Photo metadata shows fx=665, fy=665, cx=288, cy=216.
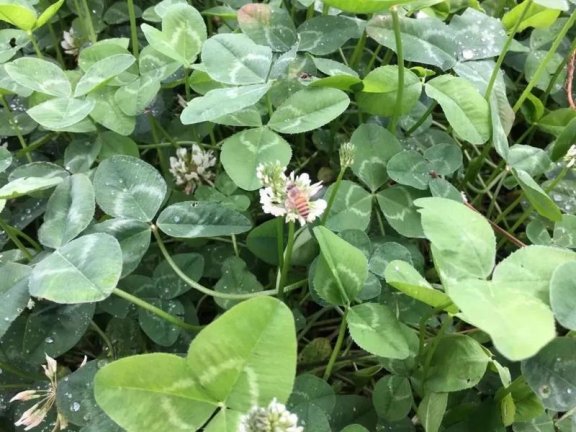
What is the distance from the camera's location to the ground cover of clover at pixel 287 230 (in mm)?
575

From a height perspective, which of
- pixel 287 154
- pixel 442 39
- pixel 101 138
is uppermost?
pixel 442 39

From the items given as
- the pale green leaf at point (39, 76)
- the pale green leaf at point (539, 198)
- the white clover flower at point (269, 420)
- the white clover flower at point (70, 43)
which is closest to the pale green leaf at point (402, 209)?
the pale green leaf at point (539, 198)

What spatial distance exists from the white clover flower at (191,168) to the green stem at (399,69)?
0.84ft

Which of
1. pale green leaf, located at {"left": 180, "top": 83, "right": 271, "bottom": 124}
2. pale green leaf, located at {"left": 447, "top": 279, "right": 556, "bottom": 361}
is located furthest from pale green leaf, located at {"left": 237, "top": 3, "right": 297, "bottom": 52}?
pale green leaf, located at {"left": 447, "top": 279, "right": 556, "bottom": 361}

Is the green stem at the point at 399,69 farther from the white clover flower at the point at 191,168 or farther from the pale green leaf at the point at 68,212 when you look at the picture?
the pale green leaf at the point at 68,212

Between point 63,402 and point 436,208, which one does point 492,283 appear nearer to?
point 436,208

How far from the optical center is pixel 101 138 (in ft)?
2.98

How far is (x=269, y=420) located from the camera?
0.53 metres

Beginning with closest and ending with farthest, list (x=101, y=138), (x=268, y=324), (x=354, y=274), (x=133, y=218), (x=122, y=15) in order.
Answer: (x=268, y=324) < (x=354, y=274) < (x=133, y=218) < (x=101, y=138) < (x=122, y=15)

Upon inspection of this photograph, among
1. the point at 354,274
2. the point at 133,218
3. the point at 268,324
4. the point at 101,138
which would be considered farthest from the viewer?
the point at 101,138

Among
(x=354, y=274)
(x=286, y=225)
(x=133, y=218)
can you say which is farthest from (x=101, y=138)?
(x=354, y=274)

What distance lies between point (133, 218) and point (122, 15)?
51 cm

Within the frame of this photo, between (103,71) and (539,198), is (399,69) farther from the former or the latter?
(103,71)

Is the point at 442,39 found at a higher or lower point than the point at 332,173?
higher
